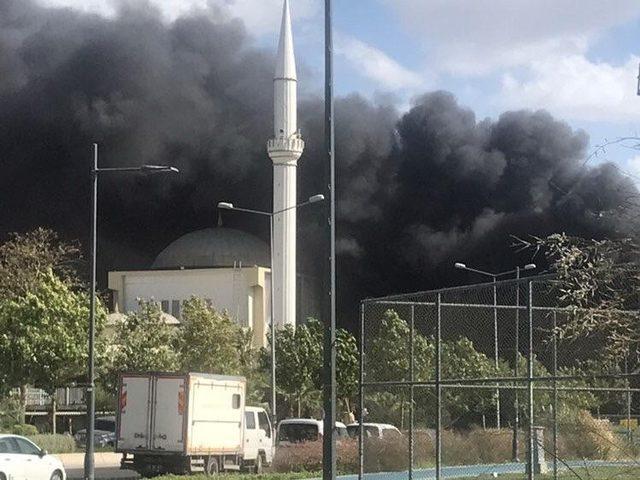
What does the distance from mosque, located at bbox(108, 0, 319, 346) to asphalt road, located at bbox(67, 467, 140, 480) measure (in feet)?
141

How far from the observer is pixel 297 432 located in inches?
1436

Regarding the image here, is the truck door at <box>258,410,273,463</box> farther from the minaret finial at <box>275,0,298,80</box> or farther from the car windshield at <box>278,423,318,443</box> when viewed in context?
the minaret finial at <box>275,0,298,80</box>

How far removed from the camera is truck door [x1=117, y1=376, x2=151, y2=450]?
1310 inches

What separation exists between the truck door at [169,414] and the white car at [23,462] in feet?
14.5

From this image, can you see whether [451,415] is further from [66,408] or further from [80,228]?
[80,228]

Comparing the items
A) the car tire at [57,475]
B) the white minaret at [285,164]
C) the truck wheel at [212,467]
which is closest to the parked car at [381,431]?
the truck wheel at [212,467]

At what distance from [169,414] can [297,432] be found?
4890 millimetres

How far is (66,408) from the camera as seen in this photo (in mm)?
71188

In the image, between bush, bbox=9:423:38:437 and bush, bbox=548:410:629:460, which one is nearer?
bush, bbox=548:410:629:460

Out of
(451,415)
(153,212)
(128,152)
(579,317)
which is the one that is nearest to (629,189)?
(579,317)

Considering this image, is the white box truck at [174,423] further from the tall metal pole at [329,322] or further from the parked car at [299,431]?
the tall metal pole at [329,322]

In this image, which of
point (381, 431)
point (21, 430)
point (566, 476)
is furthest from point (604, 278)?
point (21, 430)

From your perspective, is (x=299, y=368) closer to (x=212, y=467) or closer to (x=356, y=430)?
(x=356, y=430)

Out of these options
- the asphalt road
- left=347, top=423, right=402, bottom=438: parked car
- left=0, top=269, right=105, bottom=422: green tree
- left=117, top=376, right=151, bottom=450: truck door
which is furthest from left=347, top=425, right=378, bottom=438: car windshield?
left=0, top=269, right=105, bottom=422: green tree
